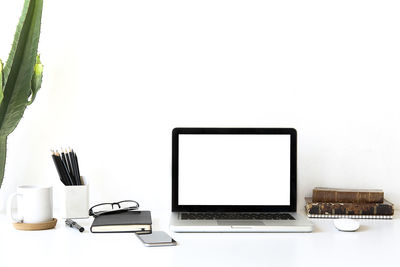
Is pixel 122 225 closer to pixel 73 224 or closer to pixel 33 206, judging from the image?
pixel 73 224

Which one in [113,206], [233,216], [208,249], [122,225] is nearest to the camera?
[208,249]

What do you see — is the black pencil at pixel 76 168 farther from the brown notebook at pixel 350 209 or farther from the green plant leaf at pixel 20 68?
the brown notebook at pixel 350 209

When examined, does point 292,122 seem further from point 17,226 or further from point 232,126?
point 17,226

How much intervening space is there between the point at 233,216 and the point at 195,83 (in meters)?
0.42

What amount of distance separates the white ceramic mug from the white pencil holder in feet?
0.19

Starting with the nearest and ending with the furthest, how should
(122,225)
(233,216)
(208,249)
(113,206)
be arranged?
(208,249), (122,225), (233,216), (113,206)

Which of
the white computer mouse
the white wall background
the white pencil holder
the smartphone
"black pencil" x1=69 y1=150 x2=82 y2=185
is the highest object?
the white wall background

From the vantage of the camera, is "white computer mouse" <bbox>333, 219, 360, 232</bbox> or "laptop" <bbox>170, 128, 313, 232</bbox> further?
"laptop" <bbox>170, 128, 313, 232</bbox>

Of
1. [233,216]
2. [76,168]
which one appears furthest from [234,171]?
[76,168]

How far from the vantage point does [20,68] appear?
4.58 feet

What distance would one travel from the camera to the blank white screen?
4.93ft

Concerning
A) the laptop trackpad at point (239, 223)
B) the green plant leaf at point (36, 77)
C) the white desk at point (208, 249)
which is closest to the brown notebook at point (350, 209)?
the white desk at point (208, 249)

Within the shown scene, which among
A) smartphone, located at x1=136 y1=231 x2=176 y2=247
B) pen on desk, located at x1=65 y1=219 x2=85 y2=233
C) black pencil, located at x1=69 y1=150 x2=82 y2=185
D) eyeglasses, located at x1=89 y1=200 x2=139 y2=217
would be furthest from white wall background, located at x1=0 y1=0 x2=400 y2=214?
smartphone, located at x1=136 y1=231 x2=176 y2=247

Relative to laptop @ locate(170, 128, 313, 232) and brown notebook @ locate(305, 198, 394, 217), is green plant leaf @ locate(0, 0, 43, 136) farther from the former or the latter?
brown notebook @ locate(305, 198, 394, 217)
